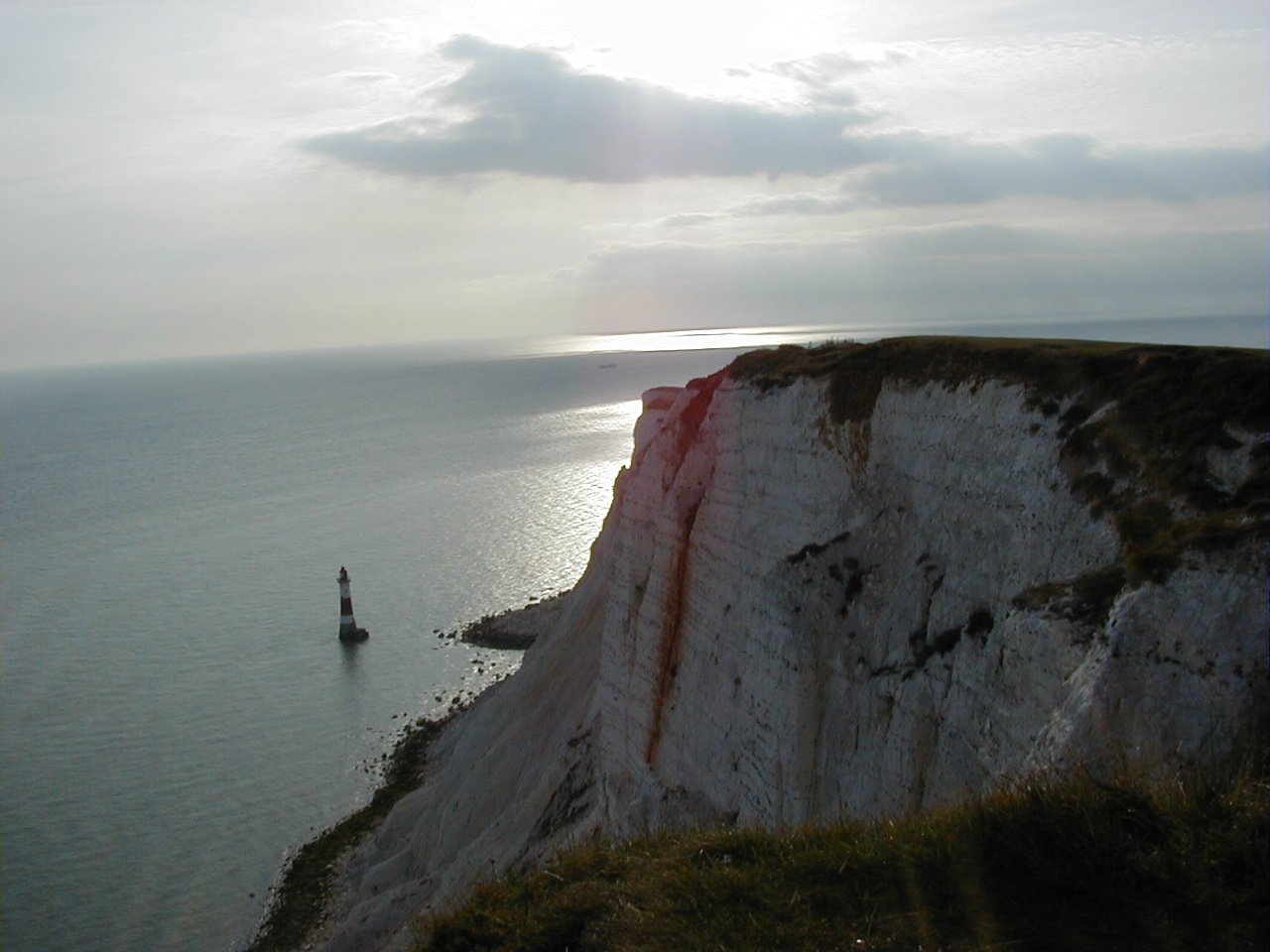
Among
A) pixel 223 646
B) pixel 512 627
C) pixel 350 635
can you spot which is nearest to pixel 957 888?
pixel 512 627

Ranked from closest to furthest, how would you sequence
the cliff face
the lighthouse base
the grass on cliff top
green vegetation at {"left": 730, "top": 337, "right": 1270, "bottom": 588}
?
the grass on cliff top
the cliff face
green vegetation at {"left": 730, "top": 337, "right": 1270, "bottom": 588}
the lighthouse base

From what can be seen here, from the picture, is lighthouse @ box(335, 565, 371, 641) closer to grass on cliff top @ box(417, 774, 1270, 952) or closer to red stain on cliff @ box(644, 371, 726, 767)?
red stain on cliff @ box(644, 371, 726, 767)

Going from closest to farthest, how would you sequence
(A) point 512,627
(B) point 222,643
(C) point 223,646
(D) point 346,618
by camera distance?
(C) point 223,646 < (B) point 222,643 < (D) point 346,618 < (A) point 512,627

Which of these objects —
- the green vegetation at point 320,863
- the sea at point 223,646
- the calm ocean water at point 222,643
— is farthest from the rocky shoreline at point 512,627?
the green vegetation at point 320,863

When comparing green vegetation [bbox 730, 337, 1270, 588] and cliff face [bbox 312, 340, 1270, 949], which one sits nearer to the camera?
cliff face [bbox 312, 340, 1270, 949]

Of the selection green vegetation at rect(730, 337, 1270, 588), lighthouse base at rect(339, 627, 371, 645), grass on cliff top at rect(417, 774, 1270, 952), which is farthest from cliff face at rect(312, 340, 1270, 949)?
lighthouse base at rect(339, 627, 371, 645)

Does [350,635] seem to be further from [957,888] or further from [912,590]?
[957,888]
